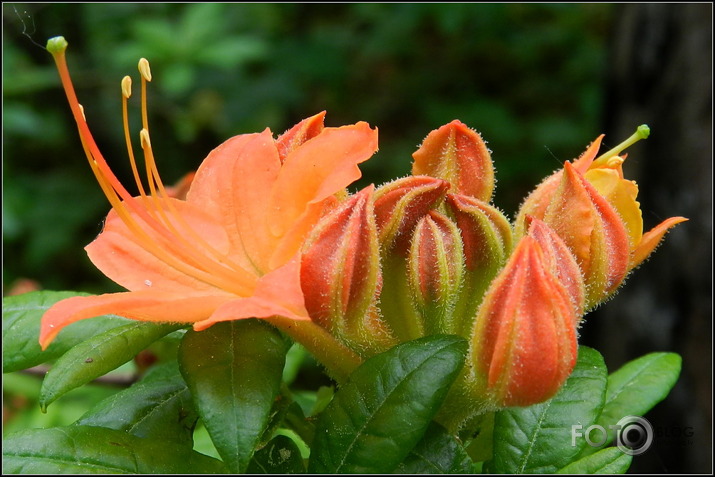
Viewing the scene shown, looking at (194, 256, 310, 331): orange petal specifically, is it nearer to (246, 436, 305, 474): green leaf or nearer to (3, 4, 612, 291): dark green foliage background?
(246, 436, 305, 474): green leaf

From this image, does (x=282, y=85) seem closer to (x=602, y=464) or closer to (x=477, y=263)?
(x=477, y=263)

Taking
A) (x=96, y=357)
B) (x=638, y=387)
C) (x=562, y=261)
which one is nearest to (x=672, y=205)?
(x=638, y=387)

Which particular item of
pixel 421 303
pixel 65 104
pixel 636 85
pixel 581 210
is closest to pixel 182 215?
pixel 421 303

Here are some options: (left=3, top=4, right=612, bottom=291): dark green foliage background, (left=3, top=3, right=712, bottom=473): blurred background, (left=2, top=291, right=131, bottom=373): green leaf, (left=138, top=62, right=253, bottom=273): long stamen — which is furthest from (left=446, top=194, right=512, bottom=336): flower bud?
(left=3, top=4, right=612, bottom=291): dark green foliage background

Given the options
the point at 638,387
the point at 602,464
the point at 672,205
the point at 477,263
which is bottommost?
the point at 672,205

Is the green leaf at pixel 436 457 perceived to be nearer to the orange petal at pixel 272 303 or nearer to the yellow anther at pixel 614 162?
the orange petal at pixel 272 303

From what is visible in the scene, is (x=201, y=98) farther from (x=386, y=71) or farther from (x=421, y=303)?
(x=421, y=303)
